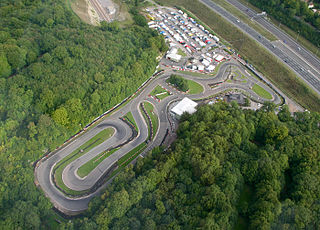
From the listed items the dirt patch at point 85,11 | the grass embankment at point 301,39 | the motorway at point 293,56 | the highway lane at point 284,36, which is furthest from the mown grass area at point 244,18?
the dirt patch at point 85,11

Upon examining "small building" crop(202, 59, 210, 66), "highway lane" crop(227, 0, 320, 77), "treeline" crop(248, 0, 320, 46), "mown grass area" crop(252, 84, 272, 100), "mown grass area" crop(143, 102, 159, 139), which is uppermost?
"treeline" crop(248, 0, 320, 46)

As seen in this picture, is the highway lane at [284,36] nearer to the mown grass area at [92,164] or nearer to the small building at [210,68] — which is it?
the small building at [210,68]

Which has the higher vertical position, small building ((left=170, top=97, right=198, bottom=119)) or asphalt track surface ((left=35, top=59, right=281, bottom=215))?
small building ((left=170, top=97, right=198, bottom=119))

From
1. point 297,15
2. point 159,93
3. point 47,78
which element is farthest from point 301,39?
point 47,78

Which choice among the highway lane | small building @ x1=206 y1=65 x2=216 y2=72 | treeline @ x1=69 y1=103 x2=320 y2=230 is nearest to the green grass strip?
treeline @ x1=69 y1=103 x2=320 y2=230

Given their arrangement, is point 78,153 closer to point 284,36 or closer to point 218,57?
point 218,57

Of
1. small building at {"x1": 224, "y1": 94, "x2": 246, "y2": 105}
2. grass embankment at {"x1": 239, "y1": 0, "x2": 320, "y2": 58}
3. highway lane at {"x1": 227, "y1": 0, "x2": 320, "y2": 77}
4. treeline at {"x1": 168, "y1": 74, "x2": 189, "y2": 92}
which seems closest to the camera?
small building at {"x1": 224, "y1": 94, "x2": 246, "y2": 105}

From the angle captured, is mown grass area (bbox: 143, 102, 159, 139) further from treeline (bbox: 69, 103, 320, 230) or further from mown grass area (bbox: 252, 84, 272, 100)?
mown grass area (bbox: 252, 84, 272, 100)
